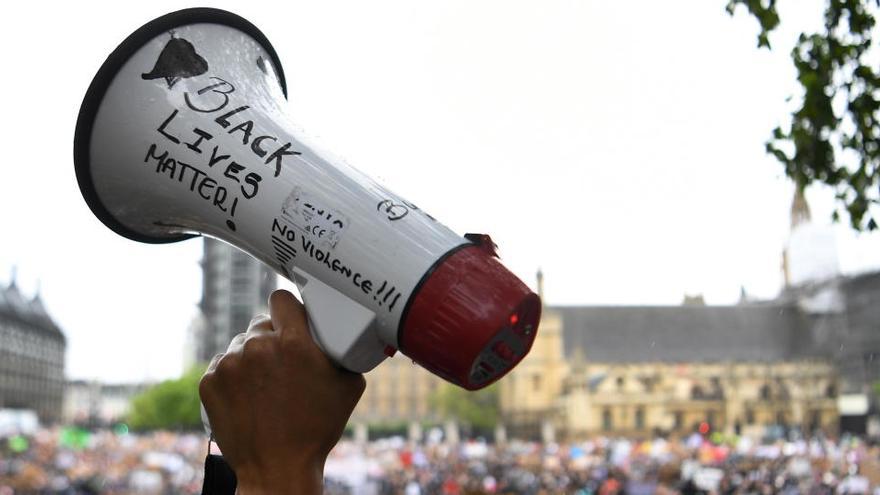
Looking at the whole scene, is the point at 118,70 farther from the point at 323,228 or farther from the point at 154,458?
the point at 154,458

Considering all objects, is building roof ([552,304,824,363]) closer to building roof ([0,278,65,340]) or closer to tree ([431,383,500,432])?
tree ([431,383,500,432])

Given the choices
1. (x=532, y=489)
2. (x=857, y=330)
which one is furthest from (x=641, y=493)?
(x=857, y=330)

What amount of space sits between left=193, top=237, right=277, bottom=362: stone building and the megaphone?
9671 cm

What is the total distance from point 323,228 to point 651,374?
77034 mm

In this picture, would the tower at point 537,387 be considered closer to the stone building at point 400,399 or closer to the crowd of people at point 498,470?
the stone building at point 400,399

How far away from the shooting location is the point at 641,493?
1764 cm

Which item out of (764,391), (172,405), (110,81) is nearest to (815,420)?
(764,391)

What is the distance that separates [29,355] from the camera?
10550cm

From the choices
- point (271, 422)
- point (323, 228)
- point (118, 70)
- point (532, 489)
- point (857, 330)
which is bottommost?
point (532, 489)

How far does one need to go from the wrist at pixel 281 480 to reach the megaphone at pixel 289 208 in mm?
169

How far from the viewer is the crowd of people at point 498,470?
17859mm

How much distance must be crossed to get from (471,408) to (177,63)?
78.3m

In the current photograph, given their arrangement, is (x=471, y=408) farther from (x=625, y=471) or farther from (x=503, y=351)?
(x=503, y=351)

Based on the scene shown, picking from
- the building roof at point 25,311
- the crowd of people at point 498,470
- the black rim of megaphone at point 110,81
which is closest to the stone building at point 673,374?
the crowd of people at point 498,470
